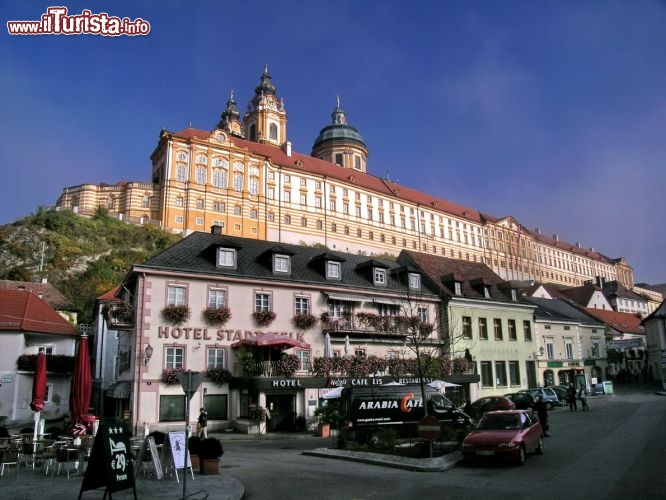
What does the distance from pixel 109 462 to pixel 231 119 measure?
407 feet

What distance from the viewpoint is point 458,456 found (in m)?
17.2

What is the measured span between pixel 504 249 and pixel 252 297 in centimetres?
11034

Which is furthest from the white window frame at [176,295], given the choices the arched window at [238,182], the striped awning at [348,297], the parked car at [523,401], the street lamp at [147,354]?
the arched window at [238,182]

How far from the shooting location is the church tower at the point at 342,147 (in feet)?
412

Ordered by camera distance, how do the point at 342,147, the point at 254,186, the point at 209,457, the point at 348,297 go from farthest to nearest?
the point at 342,147 → the point at 254,186 → the point at 348,297 → the point at 209,457

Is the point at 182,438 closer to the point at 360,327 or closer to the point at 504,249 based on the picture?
the point at 360,327

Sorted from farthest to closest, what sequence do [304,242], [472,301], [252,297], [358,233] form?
[358,233] → [304,242] → [472,301] → [252,297]

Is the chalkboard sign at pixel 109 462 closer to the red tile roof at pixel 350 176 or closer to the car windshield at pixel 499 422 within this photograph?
the car windshield at pixel 499 422

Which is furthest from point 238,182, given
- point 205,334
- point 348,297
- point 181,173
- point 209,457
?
point 209,457

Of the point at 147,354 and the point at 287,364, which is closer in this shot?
the point at 147,354

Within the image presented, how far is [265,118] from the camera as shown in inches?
4675

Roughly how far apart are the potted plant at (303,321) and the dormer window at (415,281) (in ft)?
28.6

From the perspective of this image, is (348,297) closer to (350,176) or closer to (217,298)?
(217,298)

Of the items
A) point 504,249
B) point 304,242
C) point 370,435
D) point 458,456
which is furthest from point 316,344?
point 504,249
